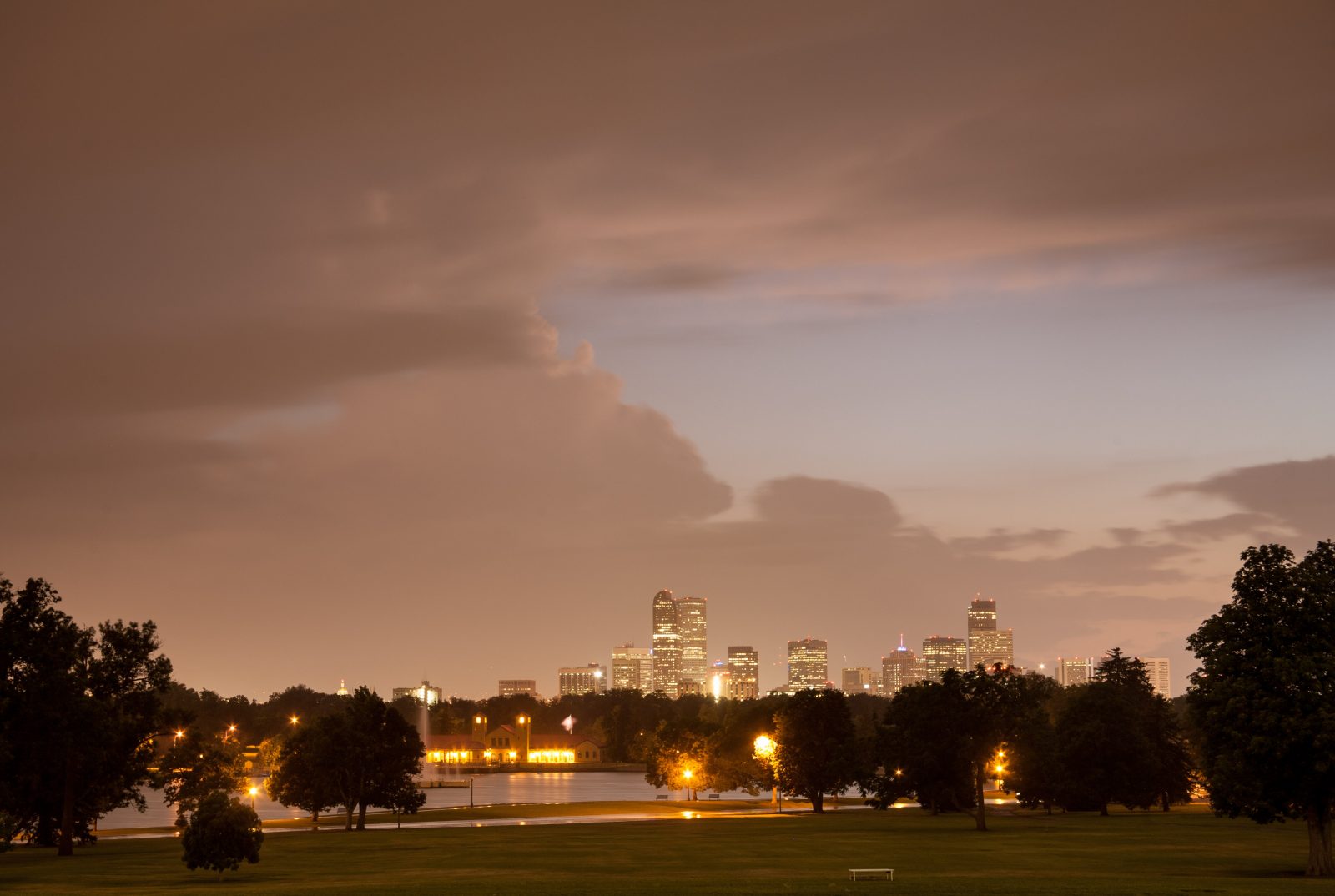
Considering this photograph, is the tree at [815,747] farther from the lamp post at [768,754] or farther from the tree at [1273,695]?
the tree at [1273,695]

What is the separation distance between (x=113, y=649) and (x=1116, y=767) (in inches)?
3073

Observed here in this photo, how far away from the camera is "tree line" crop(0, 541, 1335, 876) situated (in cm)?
5288

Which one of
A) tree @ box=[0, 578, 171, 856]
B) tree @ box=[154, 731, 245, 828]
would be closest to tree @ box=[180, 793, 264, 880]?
tree @ box=[0, 578, 171, 856]

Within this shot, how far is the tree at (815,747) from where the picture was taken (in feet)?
408

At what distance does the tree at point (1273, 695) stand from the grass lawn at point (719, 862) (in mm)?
2938

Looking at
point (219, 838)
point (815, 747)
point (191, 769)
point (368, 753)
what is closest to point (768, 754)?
point (815, 747)

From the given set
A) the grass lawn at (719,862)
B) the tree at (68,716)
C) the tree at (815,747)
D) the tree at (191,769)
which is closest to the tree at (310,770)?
the tree at (191,769)

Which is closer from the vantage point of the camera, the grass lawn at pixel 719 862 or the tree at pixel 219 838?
the grass lawn at pixel 719 862

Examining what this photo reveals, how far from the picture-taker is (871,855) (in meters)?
63.2

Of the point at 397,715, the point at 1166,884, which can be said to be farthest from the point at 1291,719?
the point at 397,715

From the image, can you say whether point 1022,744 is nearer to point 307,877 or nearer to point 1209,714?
point 1209,714

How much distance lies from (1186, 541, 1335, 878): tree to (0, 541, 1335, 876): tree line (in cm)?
7

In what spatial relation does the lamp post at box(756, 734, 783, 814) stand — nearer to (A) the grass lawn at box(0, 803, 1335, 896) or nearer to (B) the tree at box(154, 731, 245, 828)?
(A) the grass lawn at box(0, 803, 1335, 896)

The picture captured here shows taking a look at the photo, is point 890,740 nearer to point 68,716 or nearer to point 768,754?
point 768,754
